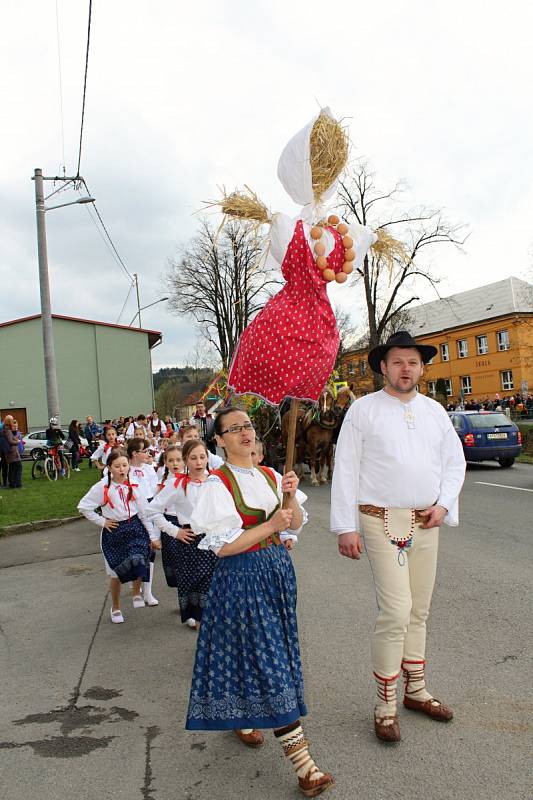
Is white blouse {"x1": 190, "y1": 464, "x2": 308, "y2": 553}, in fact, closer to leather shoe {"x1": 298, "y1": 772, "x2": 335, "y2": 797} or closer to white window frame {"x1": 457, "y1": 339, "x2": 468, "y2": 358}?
leather shoe {"x1": 298, "y1": 772, "x2": 335, "y2": 797}

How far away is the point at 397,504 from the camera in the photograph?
357 cm

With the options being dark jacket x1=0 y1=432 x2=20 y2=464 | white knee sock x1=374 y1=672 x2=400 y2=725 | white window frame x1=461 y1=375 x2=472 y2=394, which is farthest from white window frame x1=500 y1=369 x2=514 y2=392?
white knee sock x1=374 y1=672 x2=400 y2=725

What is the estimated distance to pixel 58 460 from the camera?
63.6ft

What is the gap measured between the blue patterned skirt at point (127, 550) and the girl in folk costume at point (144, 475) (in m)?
0.33

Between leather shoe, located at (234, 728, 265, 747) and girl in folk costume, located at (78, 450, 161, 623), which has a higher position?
girl in folk costume, located at (78, 450, 161, 623)

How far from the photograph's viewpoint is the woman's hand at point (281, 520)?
3.19 metres

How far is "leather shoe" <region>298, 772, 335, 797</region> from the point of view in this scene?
2.99 m

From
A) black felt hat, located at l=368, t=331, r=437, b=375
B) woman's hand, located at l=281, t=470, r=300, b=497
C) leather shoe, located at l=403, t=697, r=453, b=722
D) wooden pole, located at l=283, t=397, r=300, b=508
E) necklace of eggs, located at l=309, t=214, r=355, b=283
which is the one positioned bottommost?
leather shoe, located at l=403, t=697, r=453, b=722

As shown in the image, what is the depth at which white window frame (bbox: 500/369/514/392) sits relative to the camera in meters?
53.1

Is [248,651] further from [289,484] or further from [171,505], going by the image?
[171,505]

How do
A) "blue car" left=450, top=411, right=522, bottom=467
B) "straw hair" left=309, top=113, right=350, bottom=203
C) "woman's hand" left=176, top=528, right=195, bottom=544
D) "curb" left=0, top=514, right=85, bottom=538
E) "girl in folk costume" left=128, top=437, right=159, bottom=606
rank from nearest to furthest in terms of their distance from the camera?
"straw hair" left=309, top=113, right=350, bottom=203
"woman's hand" left=176, top=528, right=195, bottom=544
"girl in folk costume" left=128, top=437, right=159, bottom=606
"curb" left=0, top=514, right=85, bottom=538
"blue car" left=450, top=411, right=522, bottom=467

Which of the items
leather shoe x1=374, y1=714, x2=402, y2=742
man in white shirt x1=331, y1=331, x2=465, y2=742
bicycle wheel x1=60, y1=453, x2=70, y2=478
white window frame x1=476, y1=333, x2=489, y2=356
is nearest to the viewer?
leather shoe x1=374, y1=714, x2=402, y2=742

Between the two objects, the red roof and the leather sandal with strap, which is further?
the red roof

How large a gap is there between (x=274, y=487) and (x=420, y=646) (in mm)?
1241
